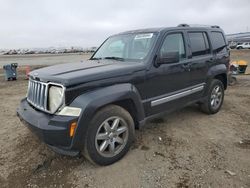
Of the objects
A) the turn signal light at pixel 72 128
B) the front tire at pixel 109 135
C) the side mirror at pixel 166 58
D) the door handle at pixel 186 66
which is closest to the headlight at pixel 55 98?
the turn signal light at pixel 72 128

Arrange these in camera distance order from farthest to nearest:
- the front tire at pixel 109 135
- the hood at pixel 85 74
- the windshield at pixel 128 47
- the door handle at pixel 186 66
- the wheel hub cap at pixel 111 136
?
the door handle at pixel 186 66 → the windshield at pixel 128 47 → the wheel hub cap at pixel 111 136 → the front tire at pixel 109 135 → the hood at pixel 85 74

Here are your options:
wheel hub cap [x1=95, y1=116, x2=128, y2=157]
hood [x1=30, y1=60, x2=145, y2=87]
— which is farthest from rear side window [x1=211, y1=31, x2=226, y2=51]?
wheel hub cap [x1=95, y1=116, x2=128, y2=157]

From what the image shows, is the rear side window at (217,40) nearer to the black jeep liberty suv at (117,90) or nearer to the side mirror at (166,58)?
the black jeep liberty suv at (117,90)

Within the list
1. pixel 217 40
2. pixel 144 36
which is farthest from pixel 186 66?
pixel 217 40

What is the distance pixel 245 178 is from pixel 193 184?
2.33 feet

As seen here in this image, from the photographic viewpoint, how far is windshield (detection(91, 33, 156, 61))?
394 cm

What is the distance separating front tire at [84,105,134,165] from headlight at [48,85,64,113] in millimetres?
500

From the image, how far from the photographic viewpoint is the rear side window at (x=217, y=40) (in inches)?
208

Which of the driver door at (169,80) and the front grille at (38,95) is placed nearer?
the front grille at (38,95)

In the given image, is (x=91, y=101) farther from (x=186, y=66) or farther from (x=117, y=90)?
(x=186, y=66)

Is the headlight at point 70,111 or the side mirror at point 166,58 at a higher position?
the side mirror at point 166,58

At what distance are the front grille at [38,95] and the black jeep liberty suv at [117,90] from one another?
14 mm

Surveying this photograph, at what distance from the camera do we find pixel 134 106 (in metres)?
3.57

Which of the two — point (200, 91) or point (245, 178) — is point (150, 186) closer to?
point (245, 178)
